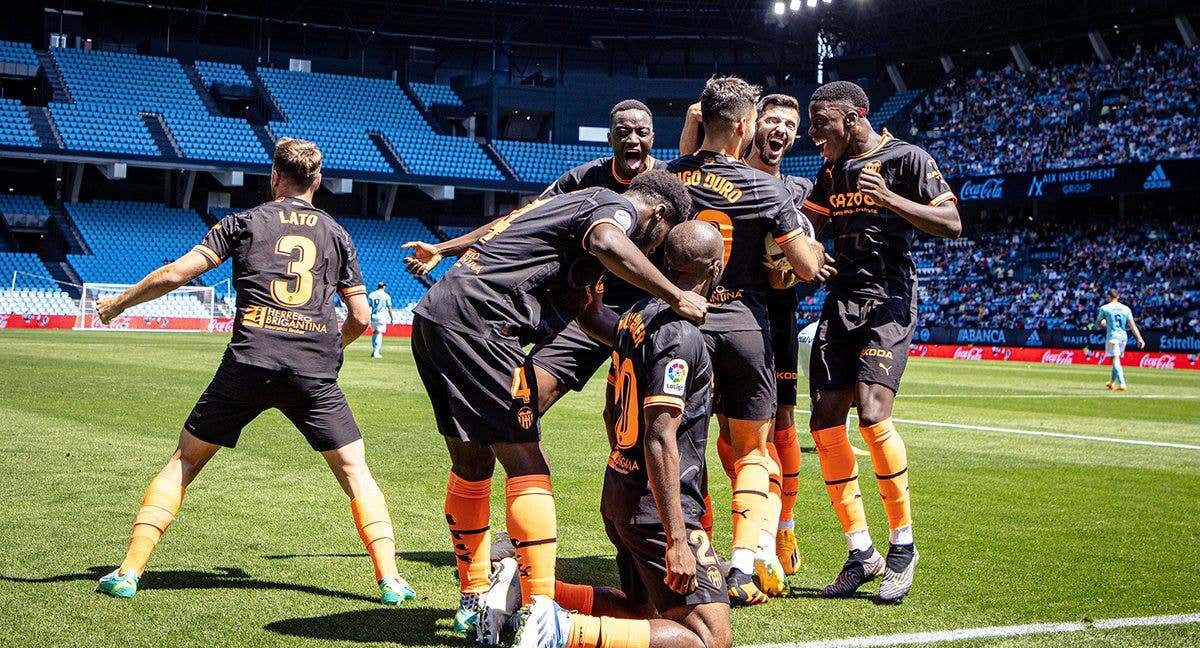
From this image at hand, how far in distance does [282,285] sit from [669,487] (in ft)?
Result: 8.42

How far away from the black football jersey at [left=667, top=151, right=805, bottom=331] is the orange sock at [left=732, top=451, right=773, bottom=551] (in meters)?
0.71

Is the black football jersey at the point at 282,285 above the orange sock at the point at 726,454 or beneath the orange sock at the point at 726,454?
above

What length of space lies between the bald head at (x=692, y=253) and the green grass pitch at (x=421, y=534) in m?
1.60

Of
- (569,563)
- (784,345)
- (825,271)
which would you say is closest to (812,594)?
(569,563)

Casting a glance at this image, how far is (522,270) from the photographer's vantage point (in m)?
5.21

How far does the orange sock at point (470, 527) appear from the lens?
560cm

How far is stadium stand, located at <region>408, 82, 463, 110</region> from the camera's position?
61.6m

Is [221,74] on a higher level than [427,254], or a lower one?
higher

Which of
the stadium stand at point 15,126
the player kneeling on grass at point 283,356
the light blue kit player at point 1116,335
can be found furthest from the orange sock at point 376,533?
the stadium stand at point 15,126

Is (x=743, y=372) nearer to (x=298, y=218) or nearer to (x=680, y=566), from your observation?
(x=680, y=566)

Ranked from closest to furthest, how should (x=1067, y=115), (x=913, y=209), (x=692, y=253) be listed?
(x=692, y=253), (x=913, y=209), (x=1067, y=115)

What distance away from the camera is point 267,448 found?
457 inches

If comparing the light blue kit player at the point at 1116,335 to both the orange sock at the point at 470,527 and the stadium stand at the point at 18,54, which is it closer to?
the orange sock at the point at 470,527

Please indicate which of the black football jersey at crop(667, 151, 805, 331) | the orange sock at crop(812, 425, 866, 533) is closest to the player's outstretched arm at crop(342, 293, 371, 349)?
the black football jersey at crop(667, 151, 805, 331)
